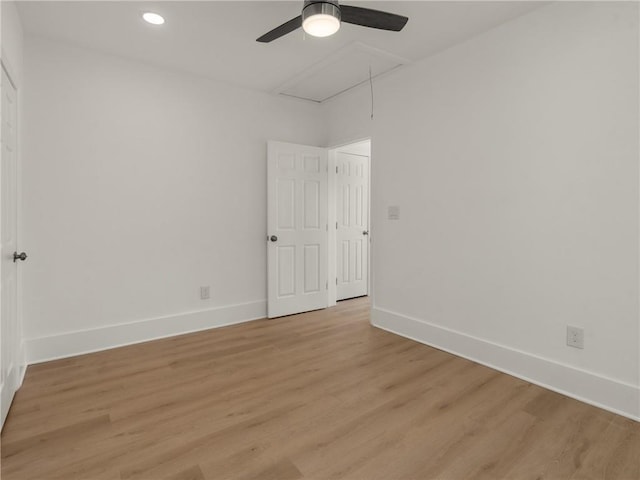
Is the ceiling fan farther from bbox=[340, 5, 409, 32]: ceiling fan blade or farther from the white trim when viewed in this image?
the white trim

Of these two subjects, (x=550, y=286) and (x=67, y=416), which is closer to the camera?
(x=67, y=416)

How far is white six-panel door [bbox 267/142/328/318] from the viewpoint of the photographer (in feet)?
13.5

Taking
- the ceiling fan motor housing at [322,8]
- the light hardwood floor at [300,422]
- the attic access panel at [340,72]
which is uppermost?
the attic access panel at [340,72]

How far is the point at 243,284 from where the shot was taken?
4.04 m

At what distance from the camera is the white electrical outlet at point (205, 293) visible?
3.74 meters

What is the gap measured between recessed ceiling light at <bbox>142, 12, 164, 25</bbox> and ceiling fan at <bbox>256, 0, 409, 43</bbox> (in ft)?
3.46

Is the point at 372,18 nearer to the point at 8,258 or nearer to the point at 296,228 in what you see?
the point at 296,228

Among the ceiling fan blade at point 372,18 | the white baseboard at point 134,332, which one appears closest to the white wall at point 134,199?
the white baseboard at point 134,332

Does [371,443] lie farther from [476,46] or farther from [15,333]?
[476,46]

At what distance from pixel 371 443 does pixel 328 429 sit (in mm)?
255

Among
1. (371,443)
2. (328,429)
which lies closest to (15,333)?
(328,429)

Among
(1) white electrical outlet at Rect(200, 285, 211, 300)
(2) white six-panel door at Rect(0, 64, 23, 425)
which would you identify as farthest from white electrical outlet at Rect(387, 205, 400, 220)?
(2) white six-panel door at Rect(0, 64, 23, 425)

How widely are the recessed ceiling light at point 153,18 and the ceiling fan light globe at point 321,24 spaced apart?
126cm

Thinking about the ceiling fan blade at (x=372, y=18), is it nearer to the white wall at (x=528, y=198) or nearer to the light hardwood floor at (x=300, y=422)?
the white wall at (x=528, y=198)
